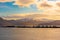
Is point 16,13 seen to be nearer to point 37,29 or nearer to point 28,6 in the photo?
point 28,6

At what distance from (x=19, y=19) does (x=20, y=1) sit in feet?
1.61


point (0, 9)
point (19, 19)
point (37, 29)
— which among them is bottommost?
point (37, 29)

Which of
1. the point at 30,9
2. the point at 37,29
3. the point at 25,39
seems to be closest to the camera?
the point at 25,39

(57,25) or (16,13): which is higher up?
(16,13)

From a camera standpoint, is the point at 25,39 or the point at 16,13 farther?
the point at 16,13

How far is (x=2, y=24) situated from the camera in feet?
15.9

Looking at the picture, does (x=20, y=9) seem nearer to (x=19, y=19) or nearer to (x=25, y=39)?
(x=19, y=19)

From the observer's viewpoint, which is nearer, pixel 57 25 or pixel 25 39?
pixel 25 39

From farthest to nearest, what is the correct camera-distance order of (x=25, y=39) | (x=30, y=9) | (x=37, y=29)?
(x=37, y=29)
(x=30, y=9)
(x=25, y=39)

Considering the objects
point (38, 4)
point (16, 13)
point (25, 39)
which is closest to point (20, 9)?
point (16, 13)

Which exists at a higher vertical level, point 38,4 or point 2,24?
point 38,4

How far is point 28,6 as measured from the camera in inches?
187

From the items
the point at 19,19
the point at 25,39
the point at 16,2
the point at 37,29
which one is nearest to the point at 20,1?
the point at 16,2

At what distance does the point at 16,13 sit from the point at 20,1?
1.21 feet
